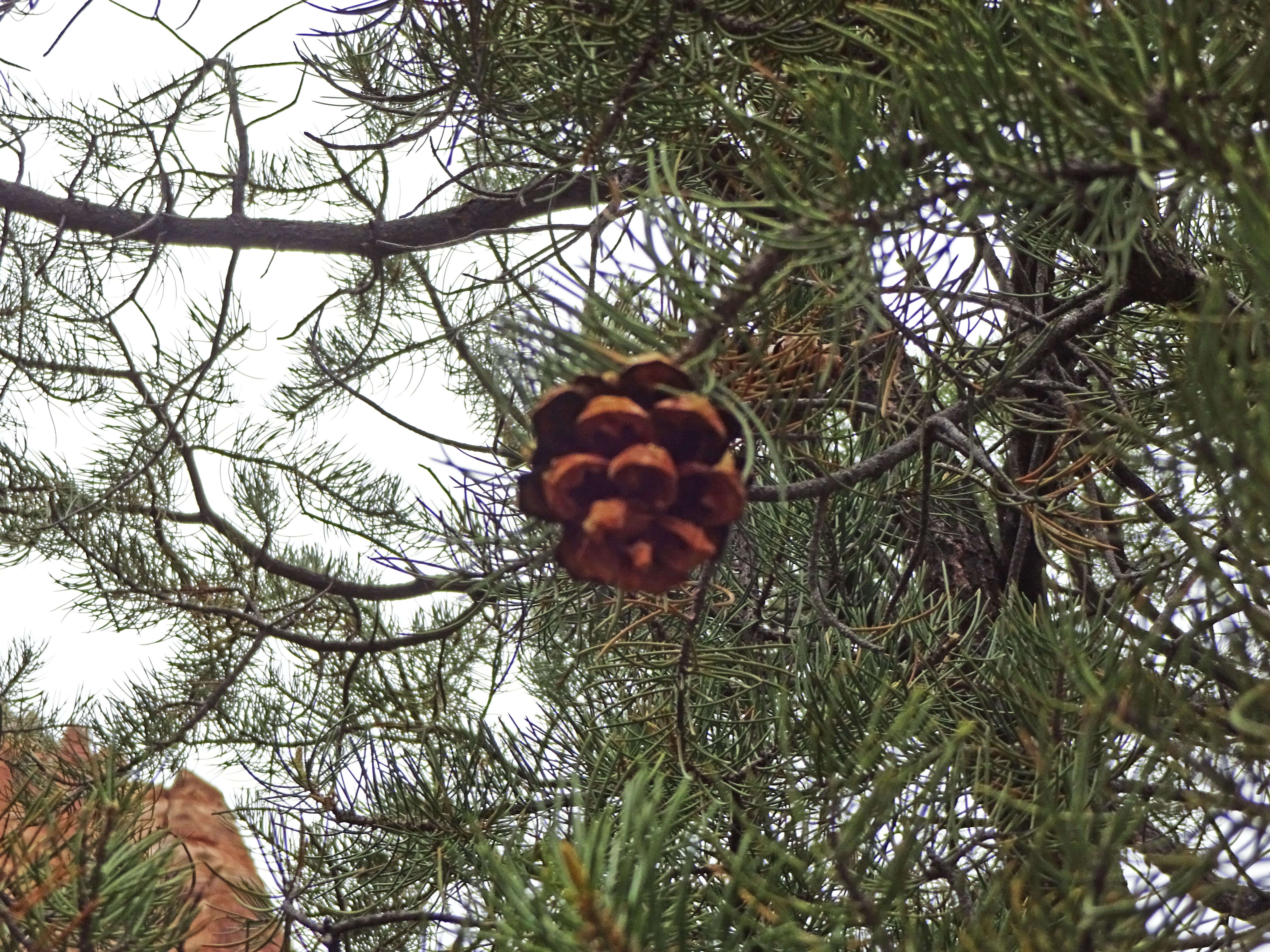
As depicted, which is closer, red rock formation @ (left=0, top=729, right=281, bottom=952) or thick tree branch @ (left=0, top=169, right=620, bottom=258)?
red rock formation @ (left=0, top=729, right=281, bottom=952)

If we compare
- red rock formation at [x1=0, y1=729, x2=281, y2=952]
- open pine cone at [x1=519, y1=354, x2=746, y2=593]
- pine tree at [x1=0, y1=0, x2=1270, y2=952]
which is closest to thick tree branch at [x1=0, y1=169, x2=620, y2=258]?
pine tree at [x1=0, y1=0, x2=1270, y2=952]

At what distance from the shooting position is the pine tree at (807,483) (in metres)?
0.27

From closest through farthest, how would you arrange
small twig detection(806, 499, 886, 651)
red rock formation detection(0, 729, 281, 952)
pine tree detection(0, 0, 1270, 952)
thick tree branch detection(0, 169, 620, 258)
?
pine tree detection(0, 0, 1270, 952), red rock formation detection(0, 729, 281, 952), small twig detection(806, 499, 886, 651), thick tree branch detection(0, 169, 620, 258)

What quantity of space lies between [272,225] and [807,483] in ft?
2.48

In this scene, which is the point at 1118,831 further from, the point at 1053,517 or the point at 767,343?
the point at 1053,517

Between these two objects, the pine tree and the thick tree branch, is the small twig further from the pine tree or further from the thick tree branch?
the thick tree branch

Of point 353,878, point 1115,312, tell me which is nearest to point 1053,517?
point 1115,312

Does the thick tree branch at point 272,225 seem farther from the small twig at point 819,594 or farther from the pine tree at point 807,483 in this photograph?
the small twig at point 819,594

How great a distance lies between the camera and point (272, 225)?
1.02 metres

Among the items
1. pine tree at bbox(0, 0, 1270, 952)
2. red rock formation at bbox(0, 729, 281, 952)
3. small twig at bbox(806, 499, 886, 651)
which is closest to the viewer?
pine tree at bbox(0, 0, 1270, 952)

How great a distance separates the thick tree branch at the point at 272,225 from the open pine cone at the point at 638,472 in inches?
25.3

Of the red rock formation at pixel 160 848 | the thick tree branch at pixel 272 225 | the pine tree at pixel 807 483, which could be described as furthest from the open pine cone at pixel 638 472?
the thick tree branch at pixel 272 225

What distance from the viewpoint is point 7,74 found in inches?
39.8

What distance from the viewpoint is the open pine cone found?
27cm
